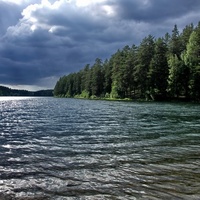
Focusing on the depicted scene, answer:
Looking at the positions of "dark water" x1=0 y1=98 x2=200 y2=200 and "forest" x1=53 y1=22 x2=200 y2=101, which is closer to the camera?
"dark water" x1=0 y1=98 x2=200 y2=200

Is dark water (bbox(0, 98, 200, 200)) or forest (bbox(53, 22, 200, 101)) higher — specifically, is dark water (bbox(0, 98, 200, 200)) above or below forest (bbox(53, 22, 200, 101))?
below

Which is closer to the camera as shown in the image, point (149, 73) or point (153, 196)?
point (153, 196)

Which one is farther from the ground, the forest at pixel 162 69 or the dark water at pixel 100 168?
the forest at pixel 162 69

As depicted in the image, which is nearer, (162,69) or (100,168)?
(100,168)

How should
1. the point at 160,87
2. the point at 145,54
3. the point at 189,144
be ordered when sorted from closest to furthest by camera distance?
1. the point at 189,144
2. the point at 160,87
3. the point at 145,54

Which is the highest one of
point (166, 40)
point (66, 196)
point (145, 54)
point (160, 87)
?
point (166, 40)

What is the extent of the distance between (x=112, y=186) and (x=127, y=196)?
3.32 feet

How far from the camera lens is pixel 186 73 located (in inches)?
3477

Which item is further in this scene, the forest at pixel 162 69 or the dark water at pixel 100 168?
the forest at pixel 162 69

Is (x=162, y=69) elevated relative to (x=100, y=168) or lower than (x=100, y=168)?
elevated

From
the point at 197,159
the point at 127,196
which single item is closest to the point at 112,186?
the point at 127,196

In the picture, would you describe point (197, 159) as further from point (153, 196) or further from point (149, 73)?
point (149, 73)

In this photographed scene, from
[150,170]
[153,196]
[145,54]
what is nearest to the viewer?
[153,196]

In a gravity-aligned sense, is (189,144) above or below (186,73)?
below
